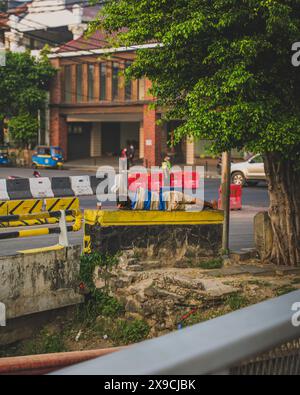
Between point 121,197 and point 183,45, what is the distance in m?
3.07

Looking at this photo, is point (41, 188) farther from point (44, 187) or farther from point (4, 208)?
point (4, 208)

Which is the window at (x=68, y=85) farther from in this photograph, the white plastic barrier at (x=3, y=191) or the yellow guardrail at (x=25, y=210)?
the yellow guardrail at (x=25, y=210)

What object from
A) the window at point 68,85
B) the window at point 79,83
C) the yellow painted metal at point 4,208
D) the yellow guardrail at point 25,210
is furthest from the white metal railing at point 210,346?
the window at point 68,85

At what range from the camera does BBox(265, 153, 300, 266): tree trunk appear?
11523 mm

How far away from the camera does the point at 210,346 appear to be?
1747mm

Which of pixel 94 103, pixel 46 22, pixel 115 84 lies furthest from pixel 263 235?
pixel 46 22

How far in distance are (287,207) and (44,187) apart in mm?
4807

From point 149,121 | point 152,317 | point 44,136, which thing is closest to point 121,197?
point 152,317

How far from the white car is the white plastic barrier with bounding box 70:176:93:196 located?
16.6m

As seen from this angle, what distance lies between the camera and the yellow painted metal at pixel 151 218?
36.8 feet

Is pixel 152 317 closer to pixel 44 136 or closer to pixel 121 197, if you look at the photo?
pixel 121 197

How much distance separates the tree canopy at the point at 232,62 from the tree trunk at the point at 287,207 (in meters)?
1.13

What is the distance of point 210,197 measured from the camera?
25.3 meters

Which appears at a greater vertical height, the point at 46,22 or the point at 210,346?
the point at 46,22
